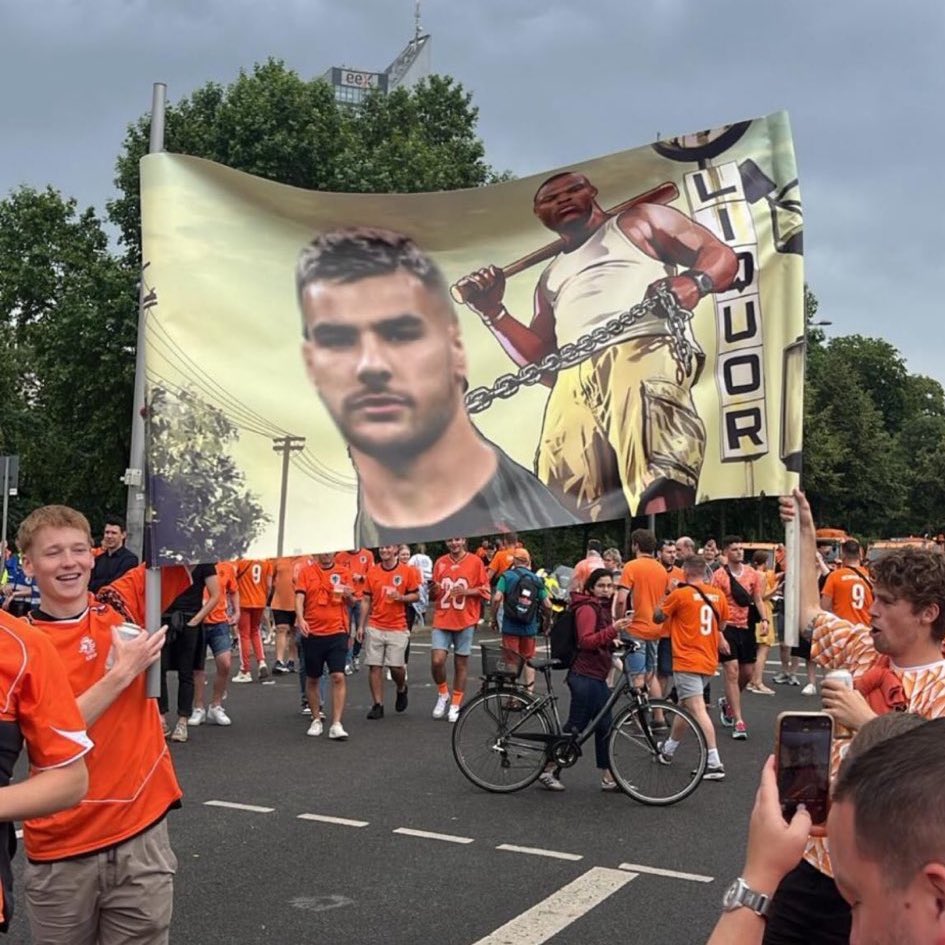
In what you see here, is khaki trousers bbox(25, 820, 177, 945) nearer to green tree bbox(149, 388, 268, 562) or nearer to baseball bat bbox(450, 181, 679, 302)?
green tree bbox(149, 388, 268, 562)

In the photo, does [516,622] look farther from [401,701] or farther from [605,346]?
[605,346]

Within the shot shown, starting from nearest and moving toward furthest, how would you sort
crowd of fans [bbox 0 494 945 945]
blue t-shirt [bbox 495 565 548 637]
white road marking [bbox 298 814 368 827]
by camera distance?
crowd of fans [bbox 0 494 945 945] < white road marking [bbox 298 814 368 827] < blue t-shirt [bbox 495 565 548 637]

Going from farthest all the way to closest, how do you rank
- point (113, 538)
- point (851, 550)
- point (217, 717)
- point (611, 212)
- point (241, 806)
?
point (851, 550) < point (217, 717) < point (113, 538) < point (241, 806) < point (611, 212)

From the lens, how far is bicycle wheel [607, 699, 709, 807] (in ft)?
27.5

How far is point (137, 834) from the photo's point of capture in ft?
11.5

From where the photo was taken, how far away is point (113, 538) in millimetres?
10766

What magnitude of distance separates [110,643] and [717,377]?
2180mm

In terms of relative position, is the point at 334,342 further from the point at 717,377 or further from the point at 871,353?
the point at 871,353

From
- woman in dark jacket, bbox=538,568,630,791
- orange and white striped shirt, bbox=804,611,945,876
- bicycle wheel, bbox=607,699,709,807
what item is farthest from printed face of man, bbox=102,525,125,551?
orange and white striped shirt, bbox=804,611,945,876

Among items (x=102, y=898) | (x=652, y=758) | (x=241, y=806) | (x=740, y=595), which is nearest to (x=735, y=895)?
(x=102, y=898)

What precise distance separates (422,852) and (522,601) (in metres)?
→ 5.58

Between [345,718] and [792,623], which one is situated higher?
[792,623]

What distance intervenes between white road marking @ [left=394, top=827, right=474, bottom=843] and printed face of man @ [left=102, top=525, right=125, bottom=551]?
4.69 meters

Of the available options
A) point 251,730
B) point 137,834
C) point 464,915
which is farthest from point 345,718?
point 137,834
